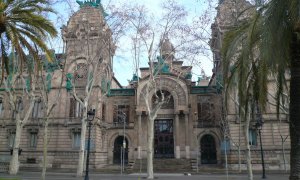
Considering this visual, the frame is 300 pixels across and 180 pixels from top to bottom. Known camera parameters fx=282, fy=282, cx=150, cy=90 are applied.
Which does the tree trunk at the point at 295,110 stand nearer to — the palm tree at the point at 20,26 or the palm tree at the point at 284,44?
the palm tree at the point at 284,44

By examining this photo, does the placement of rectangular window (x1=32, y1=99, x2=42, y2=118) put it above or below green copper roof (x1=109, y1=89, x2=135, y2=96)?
below

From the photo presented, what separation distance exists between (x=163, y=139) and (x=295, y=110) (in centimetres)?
3148

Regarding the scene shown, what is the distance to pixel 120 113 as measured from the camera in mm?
39719

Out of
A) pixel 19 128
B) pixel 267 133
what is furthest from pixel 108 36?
pixel 267 133

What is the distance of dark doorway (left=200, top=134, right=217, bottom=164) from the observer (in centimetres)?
3725

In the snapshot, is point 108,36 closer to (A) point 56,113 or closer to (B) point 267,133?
(A) point 56,113

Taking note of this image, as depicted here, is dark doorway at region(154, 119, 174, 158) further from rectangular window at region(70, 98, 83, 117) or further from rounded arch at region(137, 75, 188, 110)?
rectangular window at region(70, 98, 83, 117)

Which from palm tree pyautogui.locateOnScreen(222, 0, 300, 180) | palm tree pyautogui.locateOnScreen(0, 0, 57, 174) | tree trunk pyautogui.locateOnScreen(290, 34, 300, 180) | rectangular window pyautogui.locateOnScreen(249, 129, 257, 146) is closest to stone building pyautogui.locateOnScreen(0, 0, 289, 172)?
rectangular window pyautogui.locateOnScreen(249, 129, 257, 146)

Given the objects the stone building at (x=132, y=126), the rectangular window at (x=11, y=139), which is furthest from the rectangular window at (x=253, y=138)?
the rectangular window at (x=11, y=139)

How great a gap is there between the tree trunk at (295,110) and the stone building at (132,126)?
2493cm

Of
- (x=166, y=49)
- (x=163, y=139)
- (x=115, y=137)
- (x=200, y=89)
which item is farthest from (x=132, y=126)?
(x=166, y=49)

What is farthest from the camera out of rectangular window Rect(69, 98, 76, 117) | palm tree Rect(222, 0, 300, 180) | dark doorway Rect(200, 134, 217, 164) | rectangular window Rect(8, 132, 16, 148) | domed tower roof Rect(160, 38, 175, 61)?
dark doorway Rect(200, 134, 217, 164)

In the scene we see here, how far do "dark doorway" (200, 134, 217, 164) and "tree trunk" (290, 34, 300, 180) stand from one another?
30.5 metres

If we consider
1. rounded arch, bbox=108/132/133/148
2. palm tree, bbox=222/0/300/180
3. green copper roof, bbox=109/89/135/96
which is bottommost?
rounded arch, bbox=108/132/133/148
